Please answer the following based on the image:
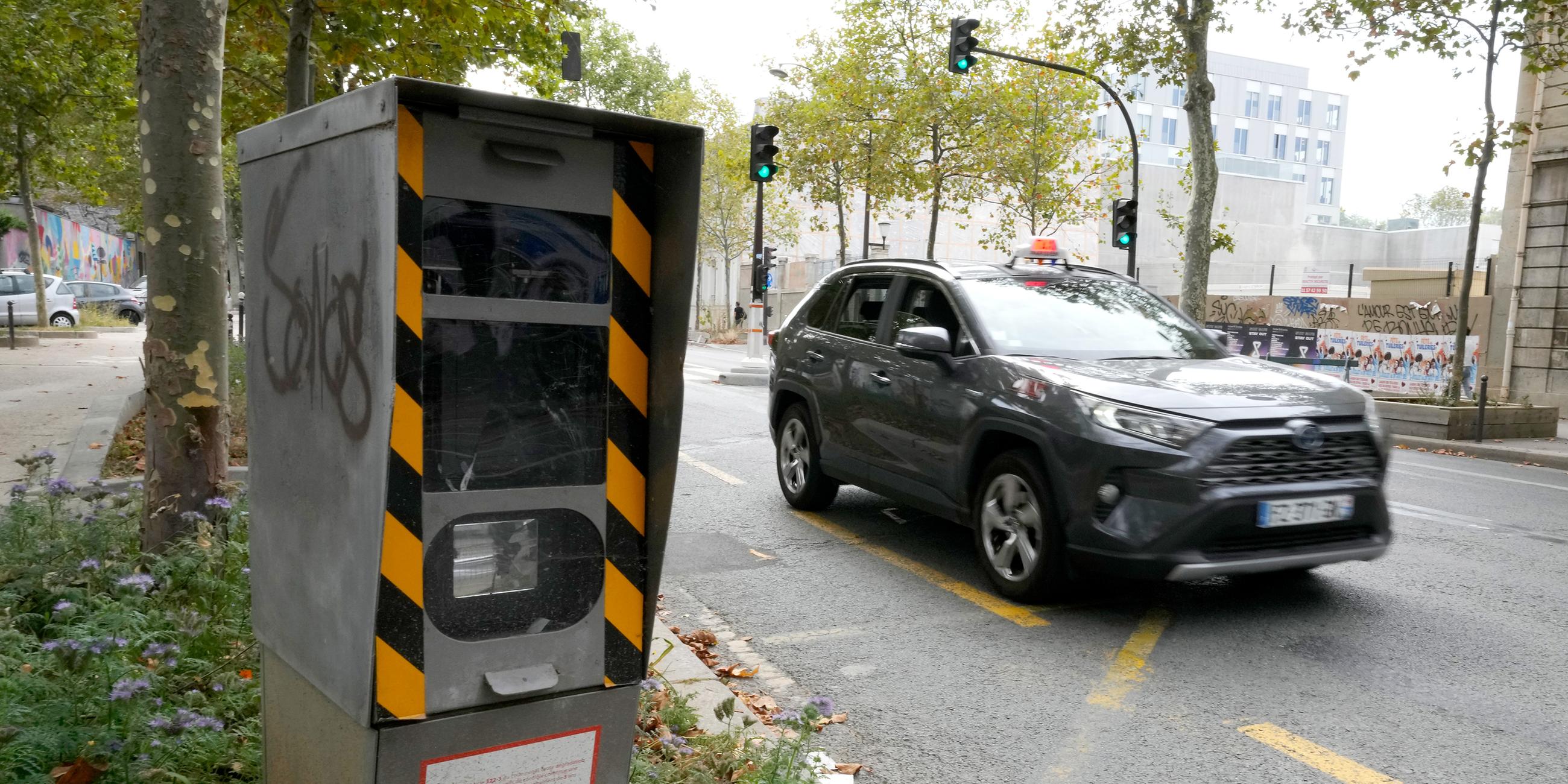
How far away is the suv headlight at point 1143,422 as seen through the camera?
484 cm

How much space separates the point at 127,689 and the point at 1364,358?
18.4 meters

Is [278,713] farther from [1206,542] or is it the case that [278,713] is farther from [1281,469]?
[1281,469]

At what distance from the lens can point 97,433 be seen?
8766 mm

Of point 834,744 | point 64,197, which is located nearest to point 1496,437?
point 834,744

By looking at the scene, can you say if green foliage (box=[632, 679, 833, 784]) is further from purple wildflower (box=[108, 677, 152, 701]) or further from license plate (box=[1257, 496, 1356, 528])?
license plate (box=[1257, 496, 1356, 528])

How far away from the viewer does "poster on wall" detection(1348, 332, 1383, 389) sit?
1752 centimetres

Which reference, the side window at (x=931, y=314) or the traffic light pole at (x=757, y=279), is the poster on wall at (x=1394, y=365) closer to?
the traffic light pole at (x=757, y=279)

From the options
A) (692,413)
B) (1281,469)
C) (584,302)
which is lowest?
(692,413)

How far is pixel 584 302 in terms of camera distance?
2.48 meters

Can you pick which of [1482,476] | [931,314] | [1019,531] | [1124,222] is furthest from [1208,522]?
[1124,222]

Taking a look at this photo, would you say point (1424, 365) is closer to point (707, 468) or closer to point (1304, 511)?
point (707, 468)

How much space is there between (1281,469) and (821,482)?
129 inches

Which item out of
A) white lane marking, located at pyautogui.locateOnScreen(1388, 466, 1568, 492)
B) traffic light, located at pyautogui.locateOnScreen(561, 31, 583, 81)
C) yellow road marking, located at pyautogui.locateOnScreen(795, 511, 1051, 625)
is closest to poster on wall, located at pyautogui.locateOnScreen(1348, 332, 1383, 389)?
white lane marking, located at pyautogui.locateOnScreen(1388, 466, 1568, 492)

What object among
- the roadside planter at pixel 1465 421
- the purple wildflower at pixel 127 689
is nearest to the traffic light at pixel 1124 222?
the roadside planter at pixel 1465 421
